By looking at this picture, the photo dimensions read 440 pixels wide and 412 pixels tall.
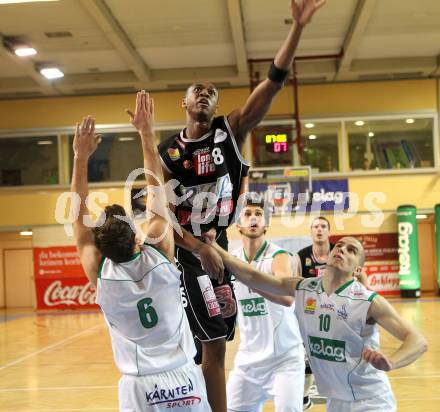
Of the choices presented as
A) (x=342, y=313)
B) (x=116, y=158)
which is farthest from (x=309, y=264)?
(x=116, y=158)

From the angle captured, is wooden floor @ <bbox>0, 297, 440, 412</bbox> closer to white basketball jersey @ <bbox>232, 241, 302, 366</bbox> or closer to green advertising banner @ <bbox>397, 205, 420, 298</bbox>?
white basketball jersey @ <bbox>232, 241, 302, 366</bbox>

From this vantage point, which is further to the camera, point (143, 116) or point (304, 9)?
point (143, 116)

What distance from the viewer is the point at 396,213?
715 inches

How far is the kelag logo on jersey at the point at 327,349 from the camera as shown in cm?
431

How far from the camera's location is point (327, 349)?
4352mm

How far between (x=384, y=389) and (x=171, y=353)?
1.53 m

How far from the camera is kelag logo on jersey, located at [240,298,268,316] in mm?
5988

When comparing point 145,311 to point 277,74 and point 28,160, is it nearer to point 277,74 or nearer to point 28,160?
point 277,74

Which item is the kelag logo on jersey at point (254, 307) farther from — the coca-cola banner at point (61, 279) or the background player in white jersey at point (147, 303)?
the coca-cola banner at point (61, 279)

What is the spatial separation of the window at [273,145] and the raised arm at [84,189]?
12589mm

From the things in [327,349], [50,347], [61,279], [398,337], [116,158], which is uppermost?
[116,158]

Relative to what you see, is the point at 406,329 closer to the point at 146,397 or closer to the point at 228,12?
the point at 146,397

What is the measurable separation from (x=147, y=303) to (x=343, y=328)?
1.40 m

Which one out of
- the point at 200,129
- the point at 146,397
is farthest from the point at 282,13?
the point at 146,397
